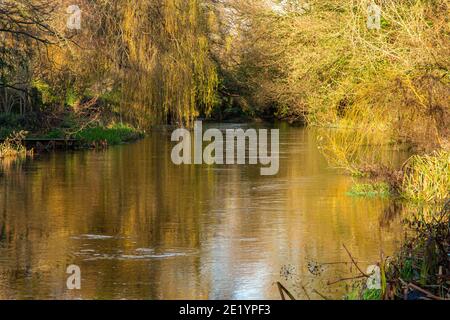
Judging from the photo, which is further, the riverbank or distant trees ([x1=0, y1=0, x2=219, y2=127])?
distant trees ([x1=0, y1=0, x2=219, y2=127])

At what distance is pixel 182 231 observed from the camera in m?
15.1

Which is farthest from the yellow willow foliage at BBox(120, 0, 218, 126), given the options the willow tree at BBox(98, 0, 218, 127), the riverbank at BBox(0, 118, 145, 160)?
the riverbank at BBox(0, 118, 145, 160)

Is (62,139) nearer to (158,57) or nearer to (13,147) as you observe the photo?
(13,147)

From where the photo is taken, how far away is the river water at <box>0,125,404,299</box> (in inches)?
433

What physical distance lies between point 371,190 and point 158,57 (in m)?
16.1

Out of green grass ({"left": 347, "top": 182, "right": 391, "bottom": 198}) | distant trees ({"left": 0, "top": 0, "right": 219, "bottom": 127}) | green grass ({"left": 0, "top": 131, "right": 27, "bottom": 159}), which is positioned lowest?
green grass ({"left": 347, "top": 182, "right": 391, "bottom": 198})

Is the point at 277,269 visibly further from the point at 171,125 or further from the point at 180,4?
the point at 171,125

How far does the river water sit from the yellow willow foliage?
9.29 m

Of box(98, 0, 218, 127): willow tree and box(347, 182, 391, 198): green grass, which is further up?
box(98, 0, 218, 127): willow tree

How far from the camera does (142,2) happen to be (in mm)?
34625

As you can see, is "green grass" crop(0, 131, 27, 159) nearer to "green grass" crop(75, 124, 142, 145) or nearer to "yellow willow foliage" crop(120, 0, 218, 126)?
"green grass" crop(75, 124, 142, 145)

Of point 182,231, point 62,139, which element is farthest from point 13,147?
point 182,231

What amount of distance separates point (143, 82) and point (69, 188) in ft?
46.0
